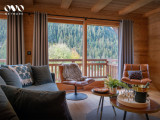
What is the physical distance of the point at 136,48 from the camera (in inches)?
185

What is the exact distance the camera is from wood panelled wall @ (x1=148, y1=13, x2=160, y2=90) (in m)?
4.28

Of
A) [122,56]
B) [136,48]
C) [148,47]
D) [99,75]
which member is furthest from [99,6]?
[99,75]

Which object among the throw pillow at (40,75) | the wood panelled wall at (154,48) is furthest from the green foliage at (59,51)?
the wood panelled wall at (154,48)

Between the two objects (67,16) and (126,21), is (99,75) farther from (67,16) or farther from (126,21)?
(67,16)

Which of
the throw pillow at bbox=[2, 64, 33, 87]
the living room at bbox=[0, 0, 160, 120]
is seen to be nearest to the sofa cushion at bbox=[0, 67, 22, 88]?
the living room at bbox=[0, 0, 160, 120]

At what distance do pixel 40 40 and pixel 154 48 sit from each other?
375 cm

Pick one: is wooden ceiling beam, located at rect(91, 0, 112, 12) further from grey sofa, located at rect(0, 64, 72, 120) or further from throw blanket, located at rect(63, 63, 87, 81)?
grey sofa, located at rect(0, 64, 72, 120)

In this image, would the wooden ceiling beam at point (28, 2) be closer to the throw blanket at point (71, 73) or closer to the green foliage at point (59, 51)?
the green foliage at point (59, 51)

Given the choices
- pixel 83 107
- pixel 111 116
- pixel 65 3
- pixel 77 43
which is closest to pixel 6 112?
pixel 111 116

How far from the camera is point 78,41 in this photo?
174 inches

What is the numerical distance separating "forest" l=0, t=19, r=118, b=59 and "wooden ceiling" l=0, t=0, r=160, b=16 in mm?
584

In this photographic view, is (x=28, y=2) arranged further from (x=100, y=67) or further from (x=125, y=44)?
(x=100, y=67)

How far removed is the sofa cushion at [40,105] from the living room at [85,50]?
106 cm

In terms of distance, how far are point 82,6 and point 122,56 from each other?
2050 millimetres
